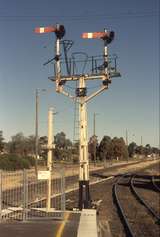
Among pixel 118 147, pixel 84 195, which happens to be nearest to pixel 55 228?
pixel 84 195

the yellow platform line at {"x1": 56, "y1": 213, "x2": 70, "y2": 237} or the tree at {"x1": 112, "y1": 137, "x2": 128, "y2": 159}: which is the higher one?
the tree at {"x1": 112, "y1": 137, "x2": 128, "y2": 159}

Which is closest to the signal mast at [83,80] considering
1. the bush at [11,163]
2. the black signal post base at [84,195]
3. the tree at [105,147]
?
the black signal post base at [84,195]

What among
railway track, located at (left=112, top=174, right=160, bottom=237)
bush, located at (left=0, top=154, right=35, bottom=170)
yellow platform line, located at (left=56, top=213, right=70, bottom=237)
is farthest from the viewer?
bush, located at (left=0, top=154, right=35, bottom=170)

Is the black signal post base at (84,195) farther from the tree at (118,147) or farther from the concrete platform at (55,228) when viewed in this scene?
A: the tree at (118,147)

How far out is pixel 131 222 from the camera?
18500 millimetres

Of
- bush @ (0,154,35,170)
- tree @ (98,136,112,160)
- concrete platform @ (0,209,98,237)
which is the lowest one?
concrete platform @ (0,209,98,237)

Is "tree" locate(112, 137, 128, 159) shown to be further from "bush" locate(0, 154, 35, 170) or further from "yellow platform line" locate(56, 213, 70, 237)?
"yellow platform line" locate(56, 213, 70, 237)

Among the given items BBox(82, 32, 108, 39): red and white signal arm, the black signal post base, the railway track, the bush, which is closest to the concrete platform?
the railway track

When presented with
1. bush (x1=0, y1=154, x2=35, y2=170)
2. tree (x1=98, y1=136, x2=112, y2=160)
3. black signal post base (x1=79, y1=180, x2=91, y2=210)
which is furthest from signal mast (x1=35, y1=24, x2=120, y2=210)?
tree (x1=98, y1=136, x2=112, y2=160)

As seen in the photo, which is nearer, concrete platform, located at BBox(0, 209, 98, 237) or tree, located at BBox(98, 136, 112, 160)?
concrete platform, located at BBox(0, 209, 98, 237)

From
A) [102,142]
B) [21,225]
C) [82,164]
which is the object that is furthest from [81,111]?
[102,142]

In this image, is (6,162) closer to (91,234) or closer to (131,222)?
(131,222)

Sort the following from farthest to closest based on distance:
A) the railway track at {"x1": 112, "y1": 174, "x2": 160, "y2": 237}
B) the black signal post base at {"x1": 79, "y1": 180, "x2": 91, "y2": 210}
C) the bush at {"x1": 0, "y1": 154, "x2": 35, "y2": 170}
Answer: the bush at {"x1": 0, "y1": 154, "x2": 35, "y2": 170} → the black signal post base at {"x1": 79, "y1": 180, "x2": 91, "y2": 210} → the railway track at {"x1": 112, "y1": 174, "x2": 160, "y2": 237}

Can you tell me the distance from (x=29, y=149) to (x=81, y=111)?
326 ft
